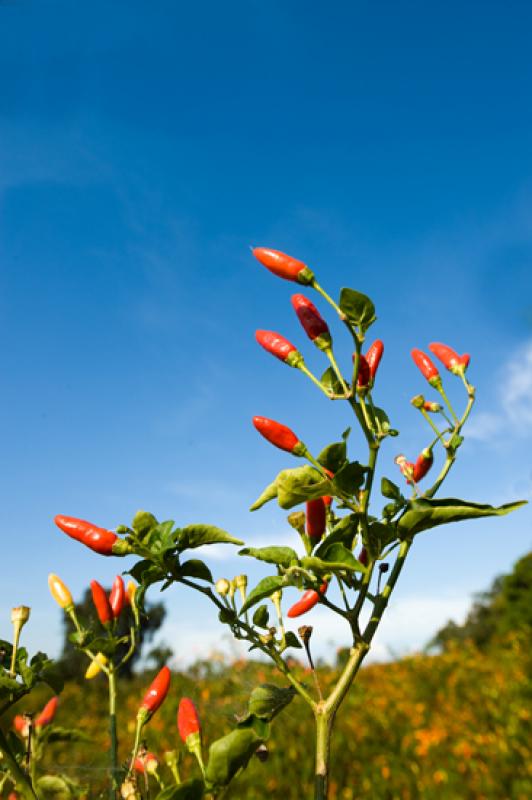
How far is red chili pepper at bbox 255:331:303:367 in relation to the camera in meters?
1.28

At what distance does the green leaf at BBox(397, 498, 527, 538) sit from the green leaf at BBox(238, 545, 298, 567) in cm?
18

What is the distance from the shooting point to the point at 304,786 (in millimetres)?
5844

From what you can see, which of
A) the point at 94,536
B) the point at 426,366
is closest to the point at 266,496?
the point at 94,536

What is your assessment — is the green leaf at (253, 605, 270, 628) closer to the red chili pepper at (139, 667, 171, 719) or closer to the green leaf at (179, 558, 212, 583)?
the green leaf at (179, 558, 212, 583)

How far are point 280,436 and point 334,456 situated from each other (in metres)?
0.12

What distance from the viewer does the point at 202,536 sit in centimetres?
118

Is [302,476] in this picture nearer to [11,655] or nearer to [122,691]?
[11,655]

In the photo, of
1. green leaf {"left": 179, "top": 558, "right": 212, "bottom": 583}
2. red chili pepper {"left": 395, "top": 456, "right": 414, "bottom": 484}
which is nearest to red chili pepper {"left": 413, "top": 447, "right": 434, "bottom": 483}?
red chili pepper {"left": 395, "top": 456, "right": 414, "bottom": 484}

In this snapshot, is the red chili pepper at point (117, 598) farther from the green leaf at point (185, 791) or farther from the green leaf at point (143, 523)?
the green leaf at point (185, 791)

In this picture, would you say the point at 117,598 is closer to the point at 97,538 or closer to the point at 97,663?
the point at 97,663

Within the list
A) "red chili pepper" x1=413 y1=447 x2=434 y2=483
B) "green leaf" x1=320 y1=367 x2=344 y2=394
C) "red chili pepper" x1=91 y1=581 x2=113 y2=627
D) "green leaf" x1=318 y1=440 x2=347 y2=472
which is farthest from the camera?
"red chili pepper" x1=91 y1=581 x2=113 y2=627

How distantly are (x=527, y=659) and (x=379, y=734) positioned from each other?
6.13 ft

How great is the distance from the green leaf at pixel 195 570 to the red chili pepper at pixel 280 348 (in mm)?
382

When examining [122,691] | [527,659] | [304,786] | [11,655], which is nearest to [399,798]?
[304,786]
